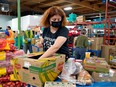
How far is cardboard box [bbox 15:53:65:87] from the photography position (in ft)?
5.00

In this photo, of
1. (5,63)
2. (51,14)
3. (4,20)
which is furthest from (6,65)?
(4,20)

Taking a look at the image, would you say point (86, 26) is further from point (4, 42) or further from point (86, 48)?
point (4, 42)

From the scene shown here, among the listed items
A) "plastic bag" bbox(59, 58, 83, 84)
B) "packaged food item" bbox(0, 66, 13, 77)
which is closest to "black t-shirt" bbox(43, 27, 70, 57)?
"plastic bag" bbox(59, 58, 83, 84)

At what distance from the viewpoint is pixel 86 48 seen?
673 centimetres

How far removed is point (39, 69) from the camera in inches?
59.4

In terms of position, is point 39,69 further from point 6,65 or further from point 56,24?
point 6,65

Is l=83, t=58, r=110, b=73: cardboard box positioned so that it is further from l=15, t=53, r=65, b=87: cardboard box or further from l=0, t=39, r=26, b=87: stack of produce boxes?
l=0, t=39, r=26, b=87: stack of produce boxes

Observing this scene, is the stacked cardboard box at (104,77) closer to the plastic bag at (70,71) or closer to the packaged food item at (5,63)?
the plastic bag at (70,71)

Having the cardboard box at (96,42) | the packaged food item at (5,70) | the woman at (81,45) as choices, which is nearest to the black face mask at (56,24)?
the packaged food item at (5,70)

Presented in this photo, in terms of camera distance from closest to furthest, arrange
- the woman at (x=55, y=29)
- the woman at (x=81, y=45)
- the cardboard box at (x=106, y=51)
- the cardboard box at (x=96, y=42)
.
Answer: the woman at (x=55, y=29)
the cardboard box at (x=106, y=51)
the woman at (x=81, y=45)
the cardboard box at (x=96, y=42)

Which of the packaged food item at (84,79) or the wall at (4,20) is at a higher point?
the wall at (4,20)

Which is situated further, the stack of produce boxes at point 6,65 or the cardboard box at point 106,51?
the cardboard box at point 106,51

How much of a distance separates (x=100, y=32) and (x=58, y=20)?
633 cm

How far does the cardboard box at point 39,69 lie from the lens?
1523mm
